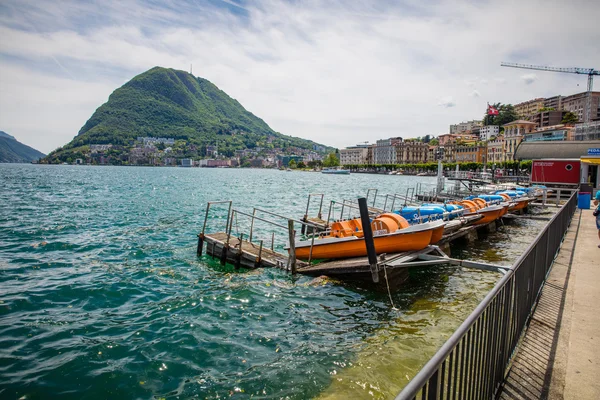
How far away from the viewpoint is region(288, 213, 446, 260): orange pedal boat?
12.3 metres

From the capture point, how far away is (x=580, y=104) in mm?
163500

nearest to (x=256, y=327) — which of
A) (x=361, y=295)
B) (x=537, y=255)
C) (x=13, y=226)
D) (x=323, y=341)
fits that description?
(x=323, y=341)

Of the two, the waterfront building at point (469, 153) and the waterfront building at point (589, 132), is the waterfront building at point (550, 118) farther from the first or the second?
the waterfront building at point (589, 132)

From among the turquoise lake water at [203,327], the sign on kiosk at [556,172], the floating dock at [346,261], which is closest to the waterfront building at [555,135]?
the sign on kiosk at [556,172]

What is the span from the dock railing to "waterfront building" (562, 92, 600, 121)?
603 feet

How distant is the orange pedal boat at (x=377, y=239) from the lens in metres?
12.3

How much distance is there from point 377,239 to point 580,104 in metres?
200

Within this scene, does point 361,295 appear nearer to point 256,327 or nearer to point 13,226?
point 256,327

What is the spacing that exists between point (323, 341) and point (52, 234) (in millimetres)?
18829

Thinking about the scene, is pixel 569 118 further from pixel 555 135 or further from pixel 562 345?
pixel 562 345

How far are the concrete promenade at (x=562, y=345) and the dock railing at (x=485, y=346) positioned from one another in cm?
18

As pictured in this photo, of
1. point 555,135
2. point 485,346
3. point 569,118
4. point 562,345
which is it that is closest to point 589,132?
point 555,135

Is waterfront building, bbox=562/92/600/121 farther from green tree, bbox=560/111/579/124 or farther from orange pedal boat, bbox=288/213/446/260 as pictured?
orange pedal boat, bbox=288/213/446/260

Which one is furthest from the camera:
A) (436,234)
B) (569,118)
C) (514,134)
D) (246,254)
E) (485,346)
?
(569,118)
